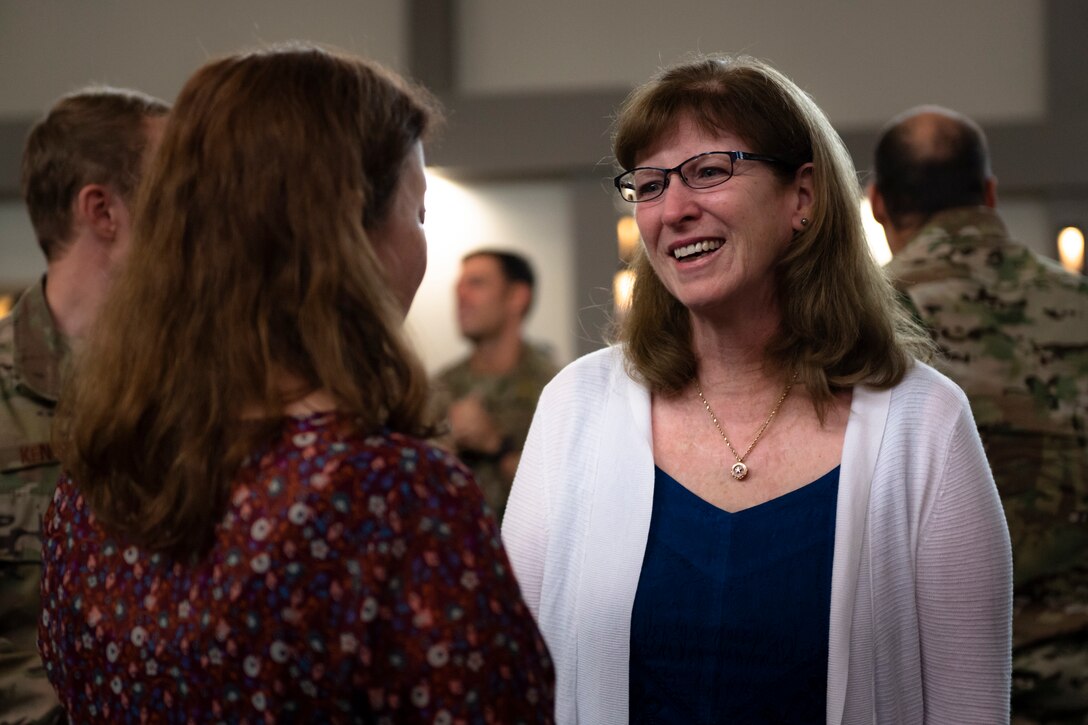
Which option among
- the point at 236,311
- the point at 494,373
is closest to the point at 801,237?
the point at 236,311

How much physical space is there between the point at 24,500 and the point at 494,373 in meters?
3.10

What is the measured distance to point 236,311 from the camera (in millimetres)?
1154

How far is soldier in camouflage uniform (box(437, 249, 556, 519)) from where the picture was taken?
468 centimetres

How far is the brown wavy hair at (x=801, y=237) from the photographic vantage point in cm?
204

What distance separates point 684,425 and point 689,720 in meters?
0.51

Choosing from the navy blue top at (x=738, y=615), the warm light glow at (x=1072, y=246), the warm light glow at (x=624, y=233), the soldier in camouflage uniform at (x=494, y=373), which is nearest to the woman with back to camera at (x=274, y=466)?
the navy blue top at (x=738, y=615)

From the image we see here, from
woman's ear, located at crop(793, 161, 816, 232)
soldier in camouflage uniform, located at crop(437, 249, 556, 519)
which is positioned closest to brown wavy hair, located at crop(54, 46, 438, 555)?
woman's ear, located at crop(793, 161, 816, 232)

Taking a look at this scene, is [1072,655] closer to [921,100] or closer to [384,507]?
[384,507]

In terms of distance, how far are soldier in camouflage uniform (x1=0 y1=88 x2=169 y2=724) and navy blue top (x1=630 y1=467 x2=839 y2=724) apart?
1074mm

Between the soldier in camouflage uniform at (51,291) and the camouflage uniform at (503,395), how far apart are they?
7.91 ft

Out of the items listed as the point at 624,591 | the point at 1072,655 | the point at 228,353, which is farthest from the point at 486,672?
the point at 1072,655

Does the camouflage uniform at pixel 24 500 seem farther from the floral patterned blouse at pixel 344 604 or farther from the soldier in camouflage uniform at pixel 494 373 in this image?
the soldier in camouflage uniform at pixel 494 373

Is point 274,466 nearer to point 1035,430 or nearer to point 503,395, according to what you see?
point 1035,430

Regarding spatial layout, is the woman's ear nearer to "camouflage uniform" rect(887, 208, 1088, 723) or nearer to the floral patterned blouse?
"camouflage uniform" rect(887, 208, 1088, 723)
